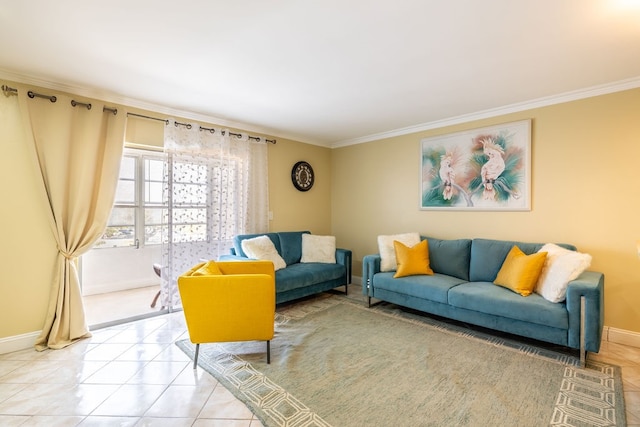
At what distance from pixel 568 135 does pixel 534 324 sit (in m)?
1.99

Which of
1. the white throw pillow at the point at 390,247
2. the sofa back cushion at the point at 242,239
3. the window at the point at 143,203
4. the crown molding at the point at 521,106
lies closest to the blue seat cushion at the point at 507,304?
the white throw pillow at the point at 390,247

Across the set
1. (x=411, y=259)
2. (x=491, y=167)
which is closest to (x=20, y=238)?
(x=411, y=259)

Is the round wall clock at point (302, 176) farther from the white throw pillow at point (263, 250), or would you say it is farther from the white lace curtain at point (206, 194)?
the white throw pillow at point (263, 250)

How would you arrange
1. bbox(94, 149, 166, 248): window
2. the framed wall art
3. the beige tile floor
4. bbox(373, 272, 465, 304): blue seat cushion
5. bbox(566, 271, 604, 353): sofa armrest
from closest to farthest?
the beige tile floor → bbox(566, 271, 604, 353): sofa armrest → bbox(373, 272, 465, 304): blue seat cushion → the framed wall art → bbox(94, 149, 166, 248): window

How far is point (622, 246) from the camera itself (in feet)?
9.26

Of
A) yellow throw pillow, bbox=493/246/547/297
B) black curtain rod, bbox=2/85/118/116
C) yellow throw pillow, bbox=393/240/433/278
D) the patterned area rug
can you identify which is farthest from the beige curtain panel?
yellow throw pillow, bbox=493/246/547/297

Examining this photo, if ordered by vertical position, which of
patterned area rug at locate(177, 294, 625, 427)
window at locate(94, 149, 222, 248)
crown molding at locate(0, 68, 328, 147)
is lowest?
patterned area rug at locate(177, 294, 625, 427)

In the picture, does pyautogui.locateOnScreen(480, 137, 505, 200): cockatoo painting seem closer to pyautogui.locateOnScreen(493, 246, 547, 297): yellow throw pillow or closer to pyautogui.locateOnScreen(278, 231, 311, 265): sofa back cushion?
pyautogui.locateOnScreen(493, 246, 547, 297): yellow throw pillow

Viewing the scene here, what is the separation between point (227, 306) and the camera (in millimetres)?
2338

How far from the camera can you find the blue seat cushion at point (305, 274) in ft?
11.6

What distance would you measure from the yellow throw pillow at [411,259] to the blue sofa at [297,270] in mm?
890

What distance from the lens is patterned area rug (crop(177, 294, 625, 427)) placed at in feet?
6.00

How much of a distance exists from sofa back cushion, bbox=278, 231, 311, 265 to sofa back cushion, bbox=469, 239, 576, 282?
227cm

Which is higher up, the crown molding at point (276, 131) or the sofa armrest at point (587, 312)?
the crown molding at point (276, 131)
